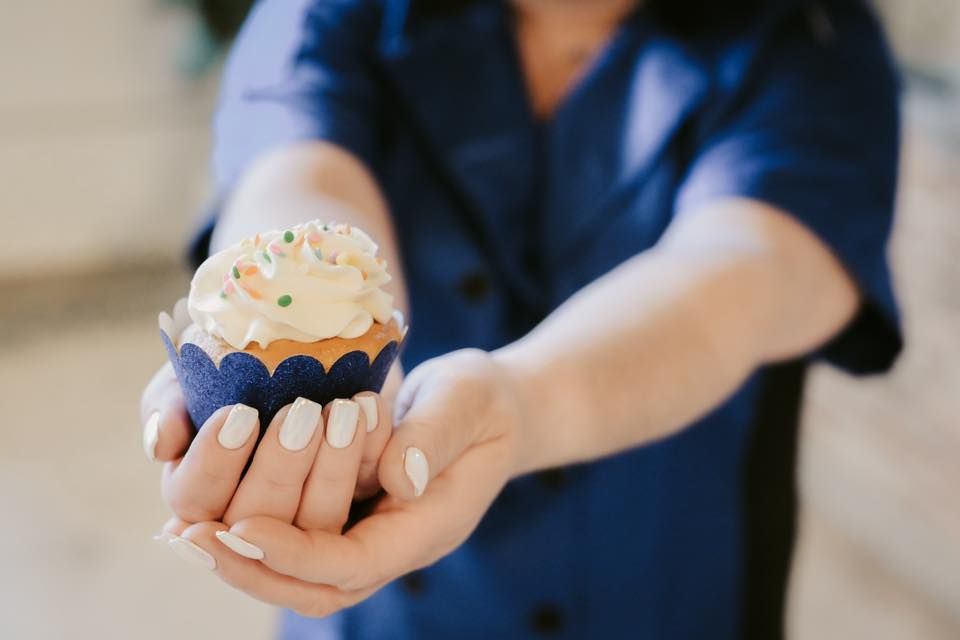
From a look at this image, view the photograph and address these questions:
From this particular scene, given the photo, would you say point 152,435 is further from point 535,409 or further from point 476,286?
point 476,286

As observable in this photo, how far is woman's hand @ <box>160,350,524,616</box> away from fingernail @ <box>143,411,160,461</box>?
55 millimetres

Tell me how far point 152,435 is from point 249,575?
0.12 m

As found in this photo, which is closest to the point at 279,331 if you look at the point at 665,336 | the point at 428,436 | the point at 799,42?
the point at 428,436

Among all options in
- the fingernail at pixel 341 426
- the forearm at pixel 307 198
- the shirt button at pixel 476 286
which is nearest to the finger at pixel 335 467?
the fingernail at pixel 341 426

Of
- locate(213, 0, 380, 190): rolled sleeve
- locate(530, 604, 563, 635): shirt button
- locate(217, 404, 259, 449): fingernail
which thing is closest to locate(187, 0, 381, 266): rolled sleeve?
locate(213, 0, 380, 190): rolled sleeve

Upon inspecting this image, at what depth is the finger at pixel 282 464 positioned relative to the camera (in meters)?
0.55

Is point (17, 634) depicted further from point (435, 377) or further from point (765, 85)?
point (765, 85)

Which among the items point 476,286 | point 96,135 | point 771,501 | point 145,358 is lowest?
point 145,358

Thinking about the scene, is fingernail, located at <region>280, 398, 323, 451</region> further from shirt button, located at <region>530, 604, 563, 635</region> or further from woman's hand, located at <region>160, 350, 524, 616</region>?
shirt button, located at <region>530, 604, 563, 635</region>

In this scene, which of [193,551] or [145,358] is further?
[145,358]

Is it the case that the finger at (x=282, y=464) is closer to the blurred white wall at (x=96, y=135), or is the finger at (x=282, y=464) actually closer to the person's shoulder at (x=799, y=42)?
the person's shoulder at (x=799, y=42)

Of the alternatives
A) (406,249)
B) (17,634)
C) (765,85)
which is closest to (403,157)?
(406,249)

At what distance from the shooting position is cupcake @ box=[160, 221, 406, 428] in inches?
24.4

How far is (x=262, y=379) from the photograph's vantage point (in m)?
0.62
